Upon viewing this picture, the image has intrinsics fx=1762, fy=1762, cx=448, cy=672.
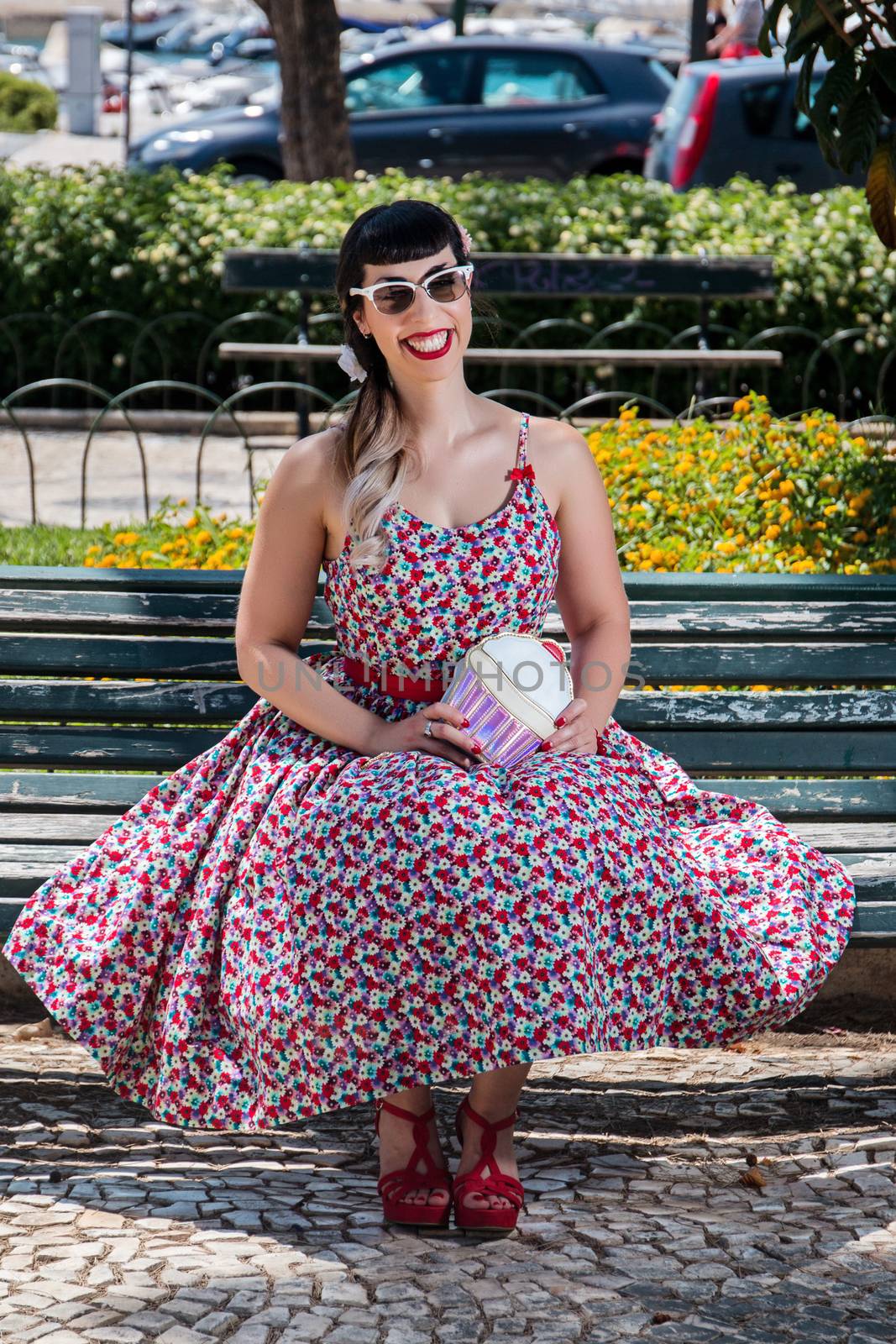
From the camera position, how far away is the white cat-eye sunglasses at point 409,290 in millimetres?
2877

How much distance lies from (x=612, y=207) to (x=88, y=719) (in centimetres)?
697

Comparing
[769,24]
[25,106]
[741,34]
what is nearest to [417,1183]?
[769,24]

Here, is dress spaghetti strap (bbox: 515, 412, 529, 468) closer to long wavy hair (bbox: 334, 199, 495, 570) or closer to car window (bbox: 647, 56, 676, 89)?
long wavy hair (bbox: 334, 199, 495, 570)

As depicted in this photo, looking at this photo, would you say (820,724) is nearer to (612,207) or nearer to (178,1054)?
(178,1054)

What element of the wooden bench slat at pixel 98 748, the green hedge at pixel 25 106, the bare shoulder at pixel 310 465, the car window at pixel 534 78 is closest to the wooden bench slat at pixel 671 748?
the wooden bench slat at pixel 98 748

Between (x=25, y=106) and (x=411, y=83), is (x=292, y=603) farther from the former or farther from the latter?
(x=25, y=106)

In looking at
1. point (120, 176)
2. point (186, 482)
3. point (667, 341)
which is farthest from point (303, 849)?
point (120, 176)

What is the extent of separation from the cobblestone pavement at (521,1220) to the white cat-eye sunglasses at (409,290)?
1.44 meters

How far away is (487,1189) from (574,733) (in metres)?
0.72

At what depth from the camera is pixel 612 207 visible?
9.62m

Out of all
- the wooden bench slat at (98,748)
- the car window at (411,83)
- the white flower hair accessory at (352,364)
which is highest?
the car window at (411,83)

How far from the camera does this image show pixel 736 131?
12508 millimetres

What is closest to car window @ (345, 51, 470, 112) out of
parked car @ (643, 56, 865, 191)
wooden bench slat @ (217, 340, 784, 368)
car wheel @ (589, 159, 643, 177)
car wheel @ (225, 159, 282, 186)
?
car wheel @ (225, 159, 282, 186)

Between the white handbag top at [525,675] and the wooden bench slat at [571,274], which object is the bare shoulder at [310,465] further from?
the wooden bench slat at [571,274]
